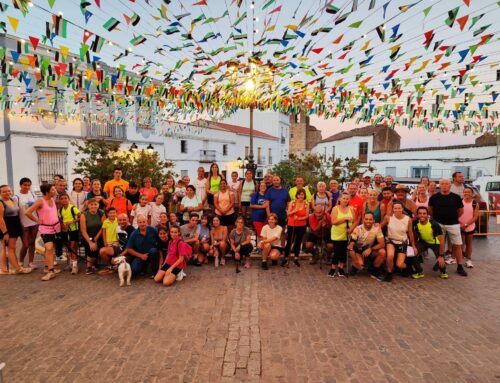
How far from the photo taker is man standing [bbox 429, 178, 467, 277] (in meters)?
6.32

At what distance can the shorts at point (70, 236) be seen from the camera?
6.27 metres

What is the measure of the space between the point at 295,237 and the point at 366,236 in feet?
5.21

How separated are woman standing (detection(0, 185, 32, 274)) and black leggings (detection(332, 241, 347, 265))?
6360 mm

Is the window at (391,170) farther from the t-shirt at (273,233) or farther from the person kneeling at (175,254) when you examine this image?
the person kneeling at (175,254)

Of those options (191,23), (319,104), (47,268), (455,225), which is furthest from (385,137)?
(47,268)

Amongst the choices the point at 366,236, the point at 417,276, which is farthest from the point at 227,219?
the point at 417,276

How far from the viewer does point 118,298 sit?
499 cm

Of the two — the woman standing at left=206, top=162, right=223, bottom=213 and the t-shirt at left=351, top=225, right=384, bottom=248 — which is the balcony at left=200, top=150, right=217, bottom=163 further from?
the t-shirt at left=351, top=225, right=384, bottom=248

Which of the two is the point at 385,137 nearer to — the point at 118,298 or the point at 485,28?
the point at 485,28

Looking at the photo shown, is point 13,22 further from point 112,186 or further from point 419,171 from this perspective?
point 419,171

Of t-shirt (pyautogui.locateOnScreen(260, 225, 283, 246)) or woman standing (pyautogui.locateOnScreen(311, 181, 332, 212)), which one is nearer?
t-shirt (pyautogui.locateOnScreen(260, 225, 283, 246))

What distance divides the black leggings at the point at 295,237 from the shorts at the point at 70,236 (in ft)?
15.0

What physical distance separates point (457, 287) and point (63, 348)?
21.1ft

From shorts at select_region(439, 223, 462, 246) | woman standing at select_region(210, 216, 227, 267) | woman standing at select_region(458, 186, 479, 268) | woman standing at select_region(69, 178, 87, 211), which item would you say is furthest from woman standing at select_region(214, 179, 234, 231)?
woman standing at select_region(458, 186, 479, 268)
